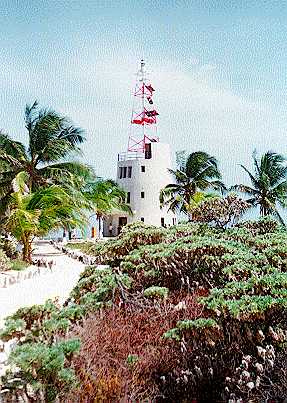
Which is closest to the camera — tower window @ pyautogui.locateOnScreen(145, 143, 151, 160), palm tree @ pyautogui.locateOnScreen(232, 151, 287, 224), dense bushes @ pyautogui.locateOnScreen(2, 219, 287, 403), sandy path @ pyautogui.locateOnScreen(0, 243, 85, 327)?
Answer: dense bushes @ pyautogui.locateOnScreen(2, 219, 287, 403)

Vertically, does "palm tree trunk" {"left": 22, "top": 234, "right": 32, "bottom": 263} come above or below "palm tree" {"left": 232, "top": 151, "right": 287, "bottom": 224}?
below

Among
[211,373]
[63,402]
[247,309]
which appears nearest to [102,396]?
[63,402]

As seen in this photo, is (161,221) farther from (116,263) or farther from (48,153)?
(116,263)

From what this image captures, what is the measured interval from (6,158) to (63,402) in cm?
1994

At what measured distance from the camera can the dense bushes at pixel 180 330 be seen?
16.7 feet

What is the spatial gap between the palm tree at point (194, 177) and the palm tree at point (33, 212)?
13332mm

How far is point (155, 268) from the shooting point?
8.25 meters

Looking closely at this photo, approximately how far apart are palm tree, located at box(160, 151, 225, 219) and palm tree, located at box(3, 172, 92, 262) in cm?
1333

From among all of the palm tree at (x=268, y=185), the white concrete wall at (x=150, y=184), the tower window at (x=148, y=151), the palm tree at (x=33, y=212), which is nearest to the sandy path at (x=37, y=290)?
the palm tree at (x=33, y=212)

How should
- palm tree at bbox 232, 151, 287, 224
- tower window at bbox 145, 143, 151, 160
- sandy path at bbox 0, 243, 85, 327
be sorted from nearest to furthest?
sandy path at bbox 0, 243, 85, 327
palm tree at bbox 232, 151, 287, 224
tower window at bbox 145, 143, 151, 160

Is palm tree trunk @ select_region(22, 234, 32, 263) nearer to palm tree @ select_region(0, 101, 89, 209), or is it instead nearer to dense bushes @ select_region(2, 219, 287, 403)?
palm tree @ select_region(0, 101, 89, 209)

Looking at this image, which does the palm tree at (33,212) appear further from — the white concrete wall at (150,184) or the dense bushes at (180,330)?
the white concrete wall at (150,184)

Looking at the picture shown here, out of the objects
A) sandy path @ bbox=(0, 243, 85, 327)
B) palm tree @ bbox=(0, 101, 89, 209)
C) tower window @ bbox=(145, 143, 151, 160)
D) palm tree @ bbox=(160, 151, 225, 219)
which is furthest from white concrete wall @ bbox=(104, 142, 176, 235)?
sandy path @ bbox=(0, 243, 85, 327)

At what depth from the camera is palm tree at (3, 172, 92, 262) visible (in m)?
19.4
